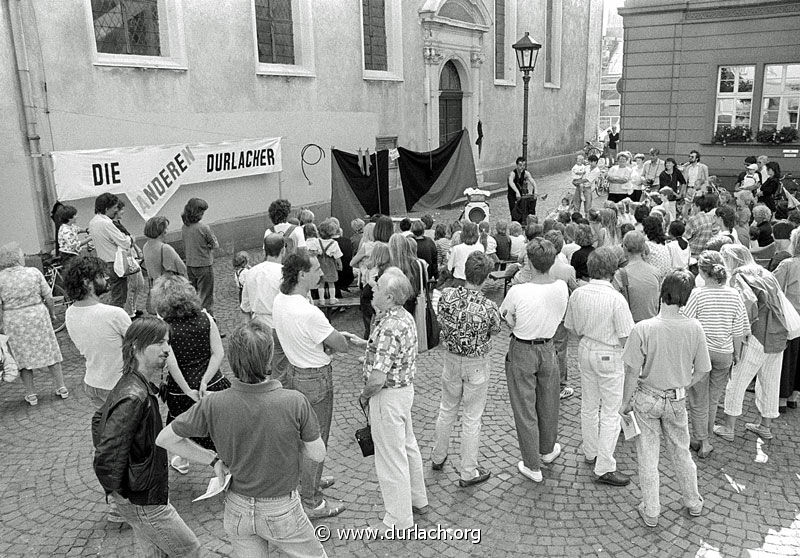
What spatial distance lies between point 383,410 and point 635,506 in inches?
82.7

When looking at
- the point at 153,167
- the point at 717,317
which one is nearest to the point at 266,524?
the point at 717,317

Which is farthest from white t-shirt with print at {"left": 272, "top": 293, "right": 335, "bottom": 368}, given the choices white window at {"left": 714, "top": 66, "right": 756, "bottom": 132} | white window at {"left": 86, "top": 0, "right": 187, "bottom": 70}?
white window at {"left": 714, "top": 66, "right": 756, "bottom": 132}

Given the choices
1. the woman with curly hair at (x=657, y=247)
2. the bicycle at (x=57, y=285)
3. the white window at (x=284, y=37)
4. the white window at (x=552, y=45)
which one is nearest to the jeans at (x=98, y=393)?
the bicycle at (x=57, y=285)

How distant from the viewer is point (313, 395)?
4.49 m

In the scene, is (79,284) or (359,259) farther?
(359,259)

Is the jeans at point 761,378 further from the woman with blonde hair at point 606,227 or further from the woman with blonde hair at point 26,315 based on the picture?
the woman with blonde hair at point 26,315

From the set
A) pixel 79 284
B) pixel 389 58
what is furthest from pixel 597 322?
pixel 389 58

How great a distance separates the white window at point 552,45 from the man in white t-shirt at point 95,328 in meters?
23.7

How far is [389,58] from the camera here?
1705 cm

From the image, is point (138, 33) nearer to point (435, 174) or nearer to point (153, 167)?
point (153, 167)

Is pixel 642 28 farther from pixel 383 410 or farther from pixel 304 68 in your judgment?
pixel 383 410

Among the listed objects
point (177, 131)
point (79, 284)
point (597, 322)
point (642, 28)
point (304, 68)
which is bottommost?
point (597, 322)

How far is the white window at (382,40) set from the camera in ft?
53.6

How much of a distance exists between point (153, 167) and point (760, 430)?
32.4 feet
